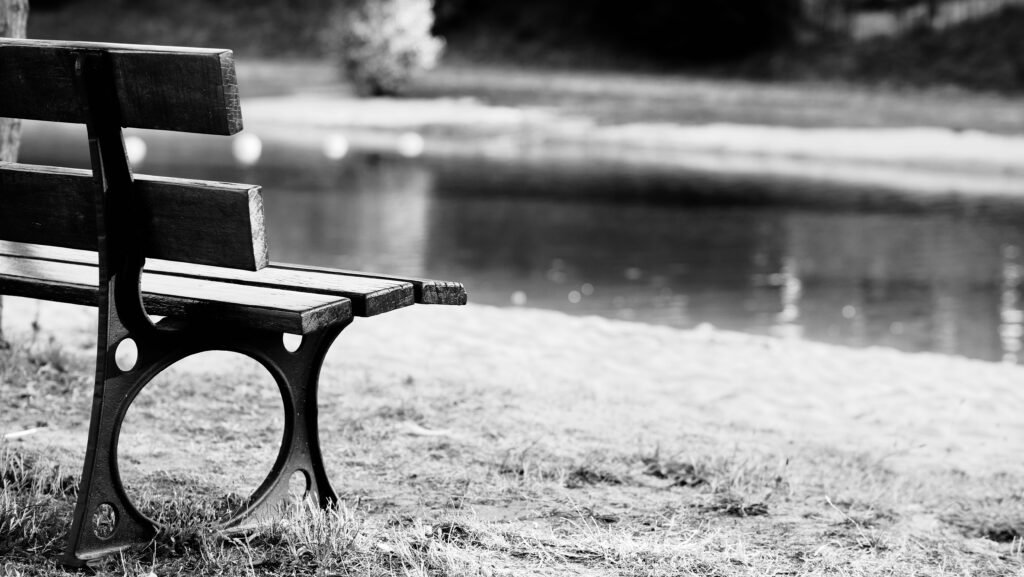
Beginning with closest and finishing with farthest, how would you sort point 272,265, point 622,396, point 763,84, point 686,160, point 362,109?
point 272,265
point 622,396
point 686,160
point 362,109
point 763,84

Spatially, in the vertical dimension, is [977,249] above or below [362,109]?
below

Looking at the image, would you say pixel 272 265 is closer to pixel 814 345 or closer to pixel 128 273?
pixel 128 273

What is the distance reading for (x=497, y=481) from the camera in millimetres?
4047

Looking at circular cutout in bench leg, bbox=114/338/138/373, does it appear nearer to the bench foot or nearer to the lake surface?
the bench foot

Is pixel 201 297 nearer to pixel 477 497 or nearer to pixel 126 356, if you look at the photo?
pixel 477 497

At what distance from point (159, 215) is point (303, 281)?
47 centimetres

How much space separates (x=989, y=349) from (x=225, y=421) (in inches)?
212

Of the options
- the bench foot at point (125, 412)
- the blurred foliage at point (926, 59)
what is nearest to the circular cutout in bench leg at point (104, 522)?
the bench foot at point (125, 412)

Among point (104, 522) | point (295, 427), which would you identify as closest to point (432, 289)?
point (295, 427)

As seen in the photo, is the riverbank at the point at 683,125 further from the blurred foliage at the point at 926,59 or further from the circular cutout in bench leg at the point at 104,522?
the circular cutout in bench leg at the point at 104,522

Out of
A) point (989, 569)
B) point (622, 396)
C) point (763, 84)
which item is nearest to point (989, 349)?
point (622, 396)

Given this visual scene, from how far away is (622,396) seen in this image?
18.0 ft

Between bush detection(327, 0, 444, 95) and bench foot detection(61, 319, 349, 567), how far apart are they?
23244mm

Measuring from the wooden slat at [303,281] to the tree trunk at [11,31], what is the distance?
4.43ft
